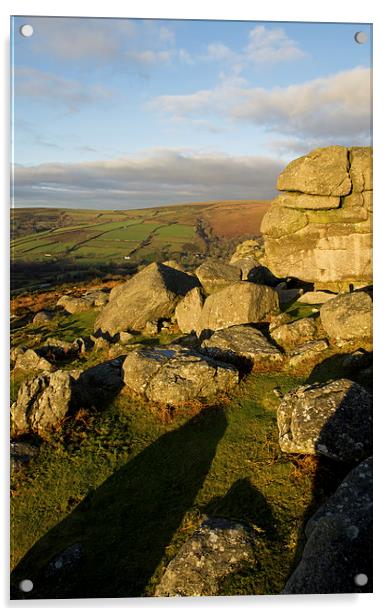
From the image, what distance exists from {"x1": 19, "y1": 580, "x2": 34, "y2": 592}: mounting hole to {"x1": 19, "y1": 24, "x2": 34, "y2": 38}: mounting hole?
864cm

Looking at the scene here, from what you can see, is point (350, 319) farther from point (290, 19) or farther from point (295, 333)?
point (290, 19)

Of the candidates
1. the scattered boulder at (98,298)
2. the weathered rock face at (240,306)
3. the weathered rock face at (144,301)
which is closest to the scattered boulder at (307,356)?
the weathered rock face at (240,306)

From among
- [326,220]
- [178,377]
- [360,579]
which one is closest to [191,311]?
[178,377]

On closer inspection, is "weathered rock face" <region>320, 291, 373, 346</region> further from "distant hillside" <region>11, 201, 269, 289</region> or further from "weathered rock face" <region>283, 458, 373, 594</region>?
"weathered rock face" <region>283, 458, 373, 594</region>

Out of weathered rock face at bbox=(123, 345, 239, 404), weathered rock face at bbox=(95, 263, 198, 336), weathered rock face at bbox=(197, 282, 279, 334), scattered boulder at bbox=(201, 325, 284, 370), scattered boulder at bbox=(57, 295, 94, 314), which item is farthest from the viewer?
scattered boulder at bbox=(57, 295, 94, 314)

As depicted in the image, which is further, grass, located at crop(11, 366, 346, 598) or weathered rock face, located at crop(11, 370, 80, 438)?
weathered rock face, located at crop(11, 370, 80, 438)

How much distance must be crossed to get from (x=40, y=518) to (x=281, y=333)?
8.73 m

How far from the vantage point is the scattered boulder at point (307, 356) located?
11.2m

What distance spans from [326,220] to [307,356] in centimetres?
1214

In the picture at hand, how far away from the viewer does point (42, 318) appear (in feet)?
68.2

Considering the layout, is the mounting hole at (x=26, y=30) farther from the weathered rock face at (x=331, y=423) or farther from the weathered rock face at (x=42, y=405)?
the weathered rock face at (x=331, y=423)

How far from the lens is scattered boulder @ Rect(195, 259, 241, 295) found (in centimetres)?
1718

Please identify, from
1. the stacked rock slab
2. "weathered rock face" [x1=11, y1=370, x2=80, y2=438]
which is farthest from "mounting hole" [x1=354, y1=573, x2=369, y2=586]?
the stacked rock slab

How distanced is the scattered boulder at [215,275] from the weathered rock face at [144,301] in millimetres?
2091
